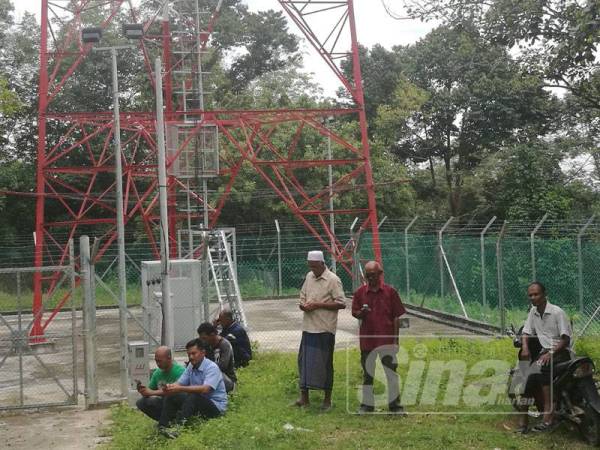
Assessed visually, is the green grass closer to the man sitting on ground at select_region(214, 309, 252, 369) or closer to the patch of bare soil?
the patch of bare soil

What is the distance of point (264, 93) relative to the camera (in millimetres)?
39250

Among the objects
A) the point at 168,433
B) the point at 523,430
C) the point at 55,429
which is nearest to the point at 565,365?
the point at 523,430

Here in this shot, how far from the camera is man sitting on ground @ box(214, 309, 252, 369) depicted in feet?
38.7

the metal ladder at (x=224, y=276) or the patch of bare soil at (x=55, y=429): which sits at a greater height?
the metal ladder at (x=224, y=276)

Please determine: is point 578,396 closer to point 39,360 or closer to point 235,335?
point 235,335

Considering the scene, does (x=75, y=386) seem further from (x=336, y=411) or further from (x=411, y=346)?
(x=411, y=346)

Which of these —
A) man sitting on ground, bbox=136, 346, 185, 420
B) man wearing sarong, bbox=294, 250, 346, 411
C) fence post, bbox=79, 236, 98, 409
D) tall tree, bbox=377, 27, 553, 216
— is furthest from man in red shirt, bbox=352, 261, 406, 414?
tall tree, bbox=377, 27, 553, 216

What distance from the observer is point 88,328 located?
11.8 metres

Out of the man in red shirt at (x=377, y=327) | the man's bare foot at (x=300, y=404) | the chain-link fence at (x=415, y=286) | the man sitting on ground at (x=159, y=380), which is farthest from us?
Result: the chain-link fence at (x=415, y=286)

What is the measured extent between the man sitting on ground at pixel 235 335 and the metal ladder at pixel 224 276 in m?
4.60

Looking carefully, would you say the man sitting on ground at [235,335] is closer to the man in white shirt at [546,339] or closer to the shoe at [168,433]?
the shoe at [168,433]

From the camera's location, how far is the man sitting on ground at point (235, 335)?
11.8 m

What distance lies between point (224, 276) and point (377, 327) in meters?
10.9

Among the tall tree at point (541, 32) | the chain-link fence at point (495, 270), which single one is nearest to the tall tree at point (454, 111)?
the chain-link fence at point (495, 270)
